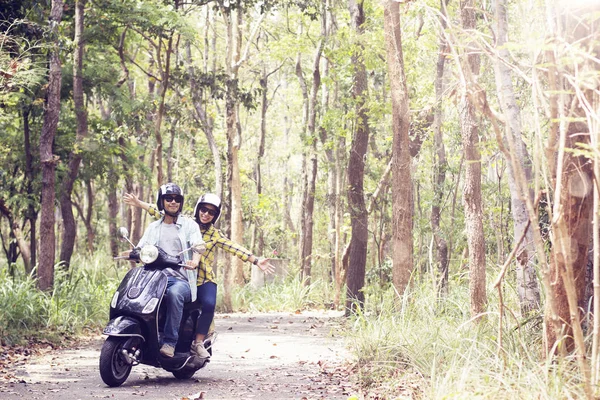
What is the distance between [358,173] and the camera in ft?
53.0

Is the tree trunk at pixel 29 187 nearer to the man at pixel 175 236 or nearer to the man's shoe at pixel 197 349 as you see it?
the man at pixel 175 236

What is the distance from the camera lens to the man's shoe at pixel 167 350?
329 inches

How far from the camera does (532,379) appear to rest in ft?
18.4

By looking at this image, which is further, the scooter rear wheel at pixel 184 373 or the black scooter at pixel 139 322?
the scooter rear wheel at pixel 184 373

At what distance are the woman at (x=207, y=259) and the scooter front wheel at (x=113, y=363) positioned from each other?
2.86ft

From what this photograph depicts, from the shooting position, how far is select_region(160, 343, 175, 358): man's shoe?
835cm

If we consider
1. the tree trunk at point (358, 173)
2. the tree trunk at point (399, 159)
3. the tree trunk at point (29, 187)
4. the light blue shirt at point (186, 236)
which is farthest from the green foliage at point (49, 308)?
the tree trunk at point (399, 159)

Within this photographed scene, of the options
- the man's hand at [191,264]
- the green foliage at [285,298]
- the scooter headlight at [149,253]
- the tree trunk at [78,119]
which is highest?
the tree trunk at [78,119]

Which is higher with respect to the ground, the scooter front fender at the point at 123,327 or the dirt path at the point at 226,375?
the scooter front fender at the point at 123,327

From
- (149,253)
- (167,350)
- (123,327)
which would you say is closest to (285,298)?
(167,350)

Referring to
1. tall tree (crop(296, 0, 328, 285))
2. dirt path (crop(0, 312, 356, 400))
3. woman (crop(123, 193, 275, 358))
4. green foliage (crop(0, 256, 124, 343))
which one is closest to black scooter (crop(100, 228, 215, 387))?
dirt path (crop(0, 312, 356, 400))

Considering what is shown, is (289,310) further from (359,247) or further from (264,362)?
(264,362)

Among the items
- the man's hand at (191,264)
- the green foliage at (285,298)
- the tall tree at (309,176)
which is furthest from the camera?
the tall tree at (309,176)

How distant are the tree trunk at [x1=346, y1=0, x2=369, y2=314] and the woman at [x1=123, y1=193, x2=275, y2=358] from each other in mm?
6943
